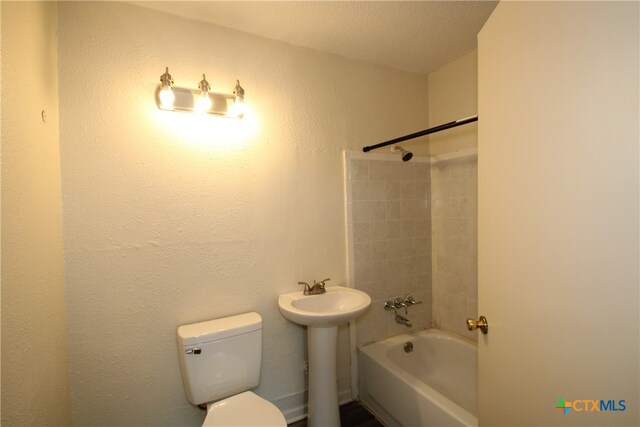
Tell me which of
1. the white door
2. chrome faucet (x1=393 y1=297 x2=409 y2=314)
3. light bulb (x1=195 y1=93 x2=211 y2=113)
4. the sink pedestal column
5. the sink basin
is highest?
light bulb (x1=195 y1=93 x2=211 y2=113)

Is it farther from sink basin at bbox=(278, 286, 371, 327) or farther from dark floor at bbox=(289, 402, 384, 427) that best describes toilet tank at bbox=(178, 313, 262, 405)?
dark floor at bbox=(289, 402, 384, 427)

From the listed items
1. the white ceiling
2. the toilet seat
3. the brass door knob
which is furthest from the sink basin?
the white ceiling

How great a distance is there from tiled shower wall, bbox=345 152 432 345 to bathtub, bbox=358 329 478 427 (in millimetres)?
130

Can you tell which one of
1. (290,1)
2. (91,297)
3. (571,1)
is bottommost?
(91,297)

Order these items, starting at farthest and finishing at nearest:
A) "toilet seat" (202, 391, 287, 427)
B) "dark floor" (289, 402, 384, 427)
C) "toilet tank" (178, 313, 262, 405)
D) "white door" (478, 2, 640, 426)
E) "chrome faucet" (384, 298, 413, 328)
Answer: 1. "chrome faucet" (384, 298, 413, 328)
2. "dark floor" (289, 402, 384, 427)
3. "toilet tank" (178, 313, 262, 405)
4. "toilet seat" (202, 391, 287, 427)
5. "white door" (478, 2, 640, 426)

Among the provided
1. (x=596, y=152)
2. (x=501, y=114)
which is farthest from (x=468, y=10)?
(x=596, y=152)

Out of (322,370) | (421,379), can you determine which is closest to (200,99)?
(322,370)

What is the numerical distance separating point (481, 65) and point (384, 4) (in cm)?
77

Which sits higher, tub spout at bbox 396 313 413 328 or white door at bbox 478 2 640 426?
white door at bbox 478 2 640 426

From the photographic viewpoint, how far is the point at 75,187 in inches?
51.5

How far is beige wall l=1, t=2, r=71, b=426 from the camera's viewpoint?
0.84 meters

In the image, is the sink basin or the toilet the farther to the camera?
the sink basin

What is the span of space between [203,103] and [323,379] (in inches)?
64.3

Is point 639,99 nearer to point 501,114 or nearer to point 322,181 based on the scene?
point 501,114
